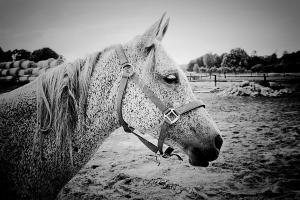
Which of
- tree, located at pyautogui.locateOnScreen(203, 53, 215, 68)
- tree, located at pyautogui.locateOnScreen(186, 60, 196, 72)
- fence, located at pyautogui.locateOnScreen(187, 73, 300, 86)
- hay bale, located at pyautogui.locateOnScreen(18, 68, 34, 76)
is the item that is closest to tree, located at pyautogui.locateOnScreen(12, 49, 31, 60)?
hay bale, located at pyautogui.locateOnScreen(18, 68, 34, 76)

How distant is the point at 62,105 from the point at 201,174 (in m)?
3.40

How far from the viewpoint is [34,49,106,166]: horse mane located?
1.65 m

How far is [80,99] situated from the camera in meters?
1.75

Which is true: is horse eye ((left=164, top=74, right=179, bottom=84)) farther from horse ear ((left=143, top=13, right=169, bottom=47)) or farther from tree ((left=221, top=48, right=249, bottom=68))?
tree ((left=221, top=48, right=249, bottom=68))

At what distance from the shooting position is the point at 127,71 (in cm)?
176

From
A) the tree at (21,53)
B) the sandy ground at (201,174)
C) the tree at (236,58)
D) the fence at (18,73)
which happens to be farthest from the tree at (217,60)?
the sandy ground at (201,174)

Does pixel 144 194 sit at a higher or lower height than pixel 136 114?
lower

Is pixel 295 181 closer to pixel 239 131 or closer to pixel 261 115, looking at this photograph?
pixel 239 131

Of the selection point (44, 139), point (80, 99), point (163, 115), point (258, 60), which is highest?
point (258, 60)

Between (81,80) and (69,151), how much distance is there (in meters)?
0.65

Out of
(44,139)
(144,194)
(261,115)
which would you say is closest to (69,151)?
(44,139)

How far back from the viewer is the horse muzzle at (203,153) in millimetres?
1661

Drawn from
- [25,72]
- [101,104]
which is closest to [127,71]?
[101,104]

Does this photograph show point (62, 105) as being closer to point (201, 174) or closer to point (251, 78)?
point (201, 174)
